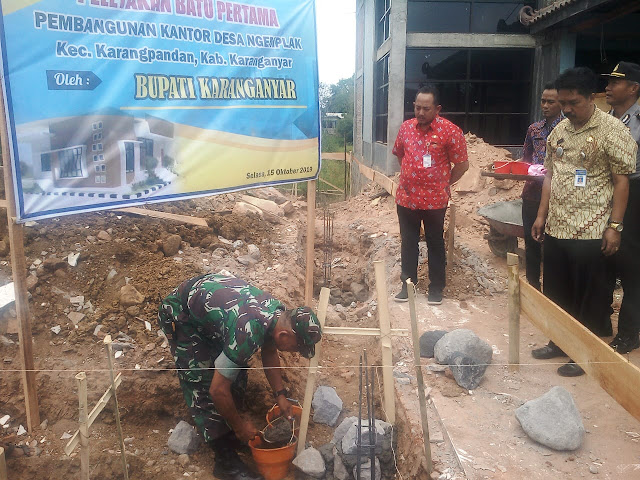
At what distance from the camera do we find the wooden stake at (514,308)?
3.52 m

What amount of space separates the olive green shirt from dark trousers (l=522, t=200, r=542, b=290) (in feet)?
3.15

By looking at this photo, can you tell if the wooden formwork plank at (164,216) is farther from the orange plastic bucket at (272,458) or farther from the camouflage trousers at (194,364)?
the orange plastic bucket at (272,458)

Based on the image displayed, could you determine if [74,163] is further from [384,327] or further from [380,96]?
[380,96]

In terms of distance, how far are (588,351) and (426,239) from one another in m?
2.39

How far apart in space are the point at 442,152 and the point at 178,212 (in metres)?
3.29

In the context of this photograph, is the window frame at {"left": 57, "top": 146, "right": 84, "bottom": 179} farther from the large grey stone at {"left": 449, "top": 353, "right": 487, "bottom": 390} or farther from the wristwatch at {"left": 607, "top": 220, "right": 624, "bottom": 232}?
the wristwatch at {"left": 607, "top": 220, "right": 624, "bottom": 232}

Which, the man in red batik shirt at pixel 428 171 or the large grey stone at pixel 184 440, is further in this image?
the man in red batik shirt at pixel 428 171

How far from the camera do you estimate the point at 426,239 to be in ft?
16.4

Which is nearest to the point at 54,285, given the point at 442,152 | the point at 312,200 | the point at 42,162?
the point at 42,162

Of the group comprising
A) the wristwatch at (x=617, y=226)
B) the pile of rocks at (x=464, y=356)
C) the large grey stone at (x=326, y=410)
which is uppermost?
the wristwatch at (x=617, y=226)

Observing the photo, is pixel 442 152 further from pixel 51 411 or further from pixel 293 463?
pixel 51 411

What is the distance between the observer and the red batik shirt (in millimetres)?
4719

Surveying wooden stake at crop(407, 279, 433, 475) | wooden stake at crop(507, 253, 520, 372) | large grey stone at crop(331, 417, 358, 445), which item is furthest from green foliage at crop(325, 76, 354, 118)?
wooden stake at crop(407, 279, 433, 475)

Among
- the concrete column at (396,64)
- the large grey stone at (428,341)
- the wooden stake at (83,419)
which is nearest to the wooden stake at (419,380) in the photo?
the large grey stone at (428,341)
